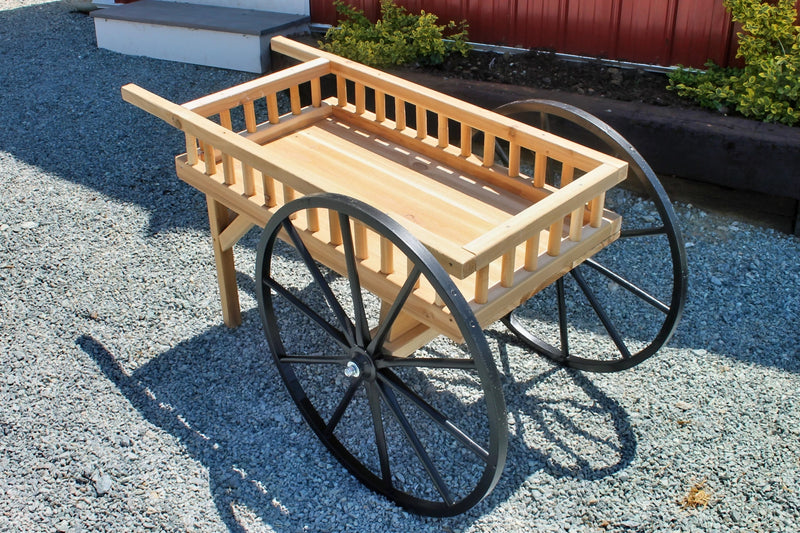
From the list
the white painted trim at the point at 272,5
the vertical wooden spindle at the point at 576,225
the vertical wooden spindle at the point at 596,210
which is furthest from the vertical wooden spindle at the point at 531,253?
the white painted trim at the point at 272,5

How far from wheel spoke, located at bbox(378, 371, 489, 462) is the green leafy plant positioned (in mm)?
3187

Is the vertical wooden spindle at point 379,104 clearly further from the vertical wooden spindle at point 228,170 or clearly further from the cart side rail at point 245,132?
the vertical wooden spindle at point 228,170

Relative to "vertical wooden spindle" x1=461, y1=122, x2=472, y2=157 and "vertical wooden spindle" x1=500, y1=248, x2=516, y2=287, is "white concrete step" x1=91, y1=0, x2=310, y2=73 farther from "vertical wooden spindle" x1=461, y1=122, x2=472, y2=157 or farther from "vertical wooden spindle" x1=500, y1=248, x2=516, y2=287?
"vertical wooden spindle" x1=500, y1=248, x2=516, y2=287

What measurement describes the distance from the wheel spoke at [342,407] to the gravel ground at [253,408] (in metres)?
0.14

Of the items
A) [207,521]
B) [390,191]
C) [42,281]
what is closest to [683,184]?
[390,191]

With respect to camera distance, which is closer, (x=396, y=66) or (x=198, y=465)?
(x=198, y=465)

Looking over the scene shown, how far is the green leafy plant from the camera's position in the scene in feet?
17.6

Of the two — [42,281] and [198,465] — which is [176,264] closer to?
[42,281]

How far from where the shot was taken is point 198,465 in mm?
2998

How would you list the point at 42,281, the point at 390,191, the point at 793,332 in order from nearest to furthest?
the point at 390,191
the point at 793,332
the point at 42,281

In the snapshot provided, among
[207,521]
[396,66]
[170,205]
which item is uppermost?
[396,66]

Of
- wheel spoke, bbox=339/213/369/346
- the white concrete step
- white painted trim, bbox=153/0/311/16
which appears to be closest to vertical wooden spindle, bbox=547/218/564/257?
wheel spoke, bbox=339/213/369/346

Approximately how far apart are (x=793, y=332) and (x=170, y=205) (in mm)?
3243

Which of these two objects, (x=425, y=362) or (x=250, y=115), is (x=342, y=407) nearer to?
(x=425, y=362)
